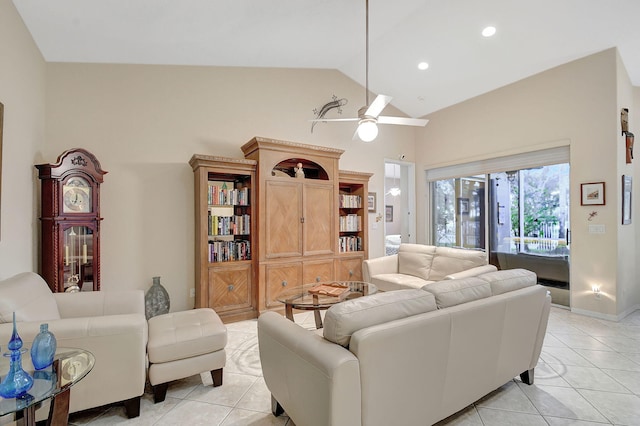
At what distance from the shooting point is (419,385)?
60.9 inches

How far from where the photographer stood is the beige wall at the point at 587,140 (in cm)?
364

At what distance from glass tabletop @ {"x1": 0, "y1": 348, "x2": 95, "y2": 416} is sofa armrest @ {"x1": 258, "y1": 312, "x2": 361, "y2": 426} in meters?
0.85

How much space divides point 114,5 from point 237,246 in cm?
262

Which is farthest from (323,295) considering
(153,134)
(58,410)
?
(153,134)

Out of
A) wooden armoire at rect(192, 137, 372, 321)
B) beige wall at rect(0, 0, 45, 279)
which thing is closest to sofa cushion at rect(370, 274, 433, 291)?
wooden armoire at rect(192, 137, 372, 321)

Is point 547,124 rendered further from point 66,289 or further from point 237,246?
point 66,289

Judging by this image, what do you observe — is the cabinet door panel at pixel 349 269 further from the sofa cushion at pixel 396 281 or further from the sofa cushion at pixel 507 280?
the sofa cushion at pixel 507 280

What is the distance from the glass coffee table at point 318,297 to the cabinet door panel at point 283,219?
0.83 meters

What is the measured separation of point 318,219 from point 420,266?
154 centimetres

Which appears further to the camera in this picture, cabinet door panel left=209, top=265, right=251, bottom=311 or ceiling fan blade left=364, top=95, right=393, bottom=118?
cabinet door panel left=209, top=265, right=251, bottom=311

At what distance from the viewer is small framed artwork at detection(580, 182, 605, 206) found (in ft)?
12.2

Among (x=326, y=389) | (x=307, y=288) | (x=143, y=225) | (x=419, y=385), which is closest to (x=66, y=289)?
(x=143, y=225)

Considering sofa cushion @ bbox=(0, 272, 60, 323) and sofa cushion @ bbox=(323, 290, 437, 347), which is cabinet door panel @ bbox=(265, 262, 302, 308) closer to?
sofa cushion @ bbox=(0, 272, 60, 323)

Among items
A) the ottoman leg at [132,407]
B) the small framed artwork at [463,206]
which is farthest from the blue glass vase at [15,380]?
the small framed artwork at [463,206]
